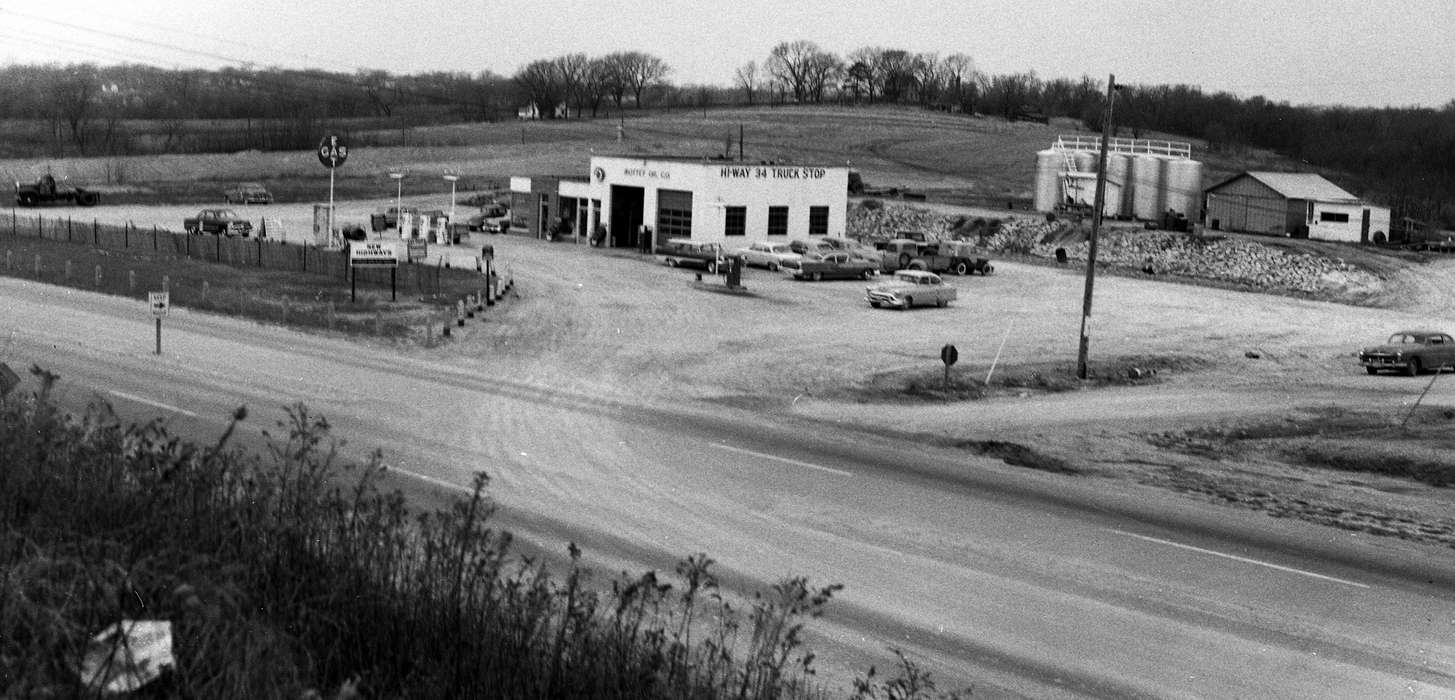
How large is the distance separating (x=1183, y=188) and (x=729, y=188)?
36.0m

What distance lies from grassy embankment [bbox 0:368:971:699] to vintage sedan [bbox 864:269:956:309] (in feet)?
142

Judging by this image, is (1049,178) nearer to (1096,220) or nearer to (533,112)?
(1096,220)

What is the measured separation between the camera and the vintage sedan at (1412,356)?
1714 inches

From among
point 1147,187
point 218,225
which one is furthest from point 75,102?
point 1147,187

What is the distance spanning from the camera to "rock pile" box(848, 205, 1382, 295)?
7188cm

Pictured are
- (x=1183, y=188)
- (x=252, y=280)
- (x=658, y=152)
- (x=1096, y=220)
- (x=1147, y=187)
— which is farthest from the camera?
(x=658, y=152)

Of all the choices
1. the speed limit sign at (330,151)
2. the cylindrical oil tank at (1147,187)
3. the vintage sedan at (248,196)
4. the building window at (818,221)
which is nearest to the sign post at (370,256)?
the speed limit sign at (330,151)

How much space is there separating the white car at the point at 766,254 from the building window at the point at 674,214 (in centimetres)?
431

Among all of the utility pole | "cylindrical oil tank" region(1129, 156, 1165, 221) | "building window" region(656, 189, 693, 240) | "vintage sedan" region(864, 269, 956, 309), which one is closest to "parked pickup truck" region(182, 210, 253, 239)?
"building window" region(656, 189, 693, 240)

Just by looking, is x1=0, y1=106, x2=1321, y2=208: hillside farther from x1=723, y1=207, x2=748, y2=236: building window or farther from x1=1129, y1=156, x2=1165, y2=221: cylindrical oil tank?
x1=723, y1=207, x2=748, y2=236: building window

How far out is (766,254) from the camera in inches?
2579

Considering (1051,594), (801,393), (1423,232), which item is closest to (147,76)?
(1423,232)

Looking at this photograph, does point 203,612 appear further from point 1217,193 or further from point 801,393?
point 1217,193

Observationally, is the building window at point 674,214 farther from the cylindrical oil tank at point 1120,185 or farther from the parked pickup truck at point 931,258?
the cylindrical oil tank at point 1120,185
